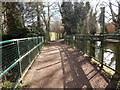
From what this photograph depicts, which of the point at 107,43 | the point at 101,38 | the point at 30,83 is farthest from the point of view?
the point at 101,38

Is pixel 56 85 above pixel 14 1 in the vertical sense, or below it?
below

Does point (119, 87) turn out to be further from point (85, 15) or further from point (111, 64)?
point (85, 15)

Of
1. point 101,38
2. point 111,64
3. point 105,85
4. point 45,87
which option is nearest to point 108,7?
point 101,38

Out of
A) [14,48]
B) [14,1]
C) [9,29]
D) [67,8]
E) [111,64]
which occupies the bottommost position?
[111,64]

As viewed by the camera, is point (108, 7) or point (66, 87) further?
point (108, 7)

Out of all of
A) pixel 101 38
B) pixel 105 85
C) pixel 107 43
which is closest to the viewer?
pixel 105 85

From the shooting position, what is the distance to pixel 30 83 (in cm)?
254

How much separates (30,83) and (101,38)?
→ 2619 mm

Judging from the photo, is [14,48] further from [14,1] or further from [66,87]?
[14,1]

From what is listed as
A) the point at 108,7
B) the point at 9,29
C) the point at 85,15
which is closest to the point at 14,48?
the point at 9,29

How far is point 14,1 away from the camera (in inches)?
376

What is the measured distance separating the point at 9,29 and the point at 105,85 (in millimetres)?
9901

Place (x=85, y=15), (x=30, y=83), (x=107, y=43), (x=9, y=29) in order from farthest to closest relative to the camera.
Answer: (x=85, y=15)
(x=9, y=29)
(x=107, y=43)
(x=30, y=83)

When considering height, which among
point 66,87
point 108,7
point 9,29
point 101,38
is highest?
point 108,7
